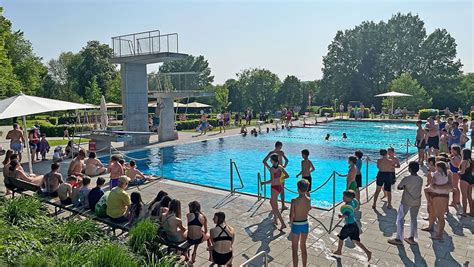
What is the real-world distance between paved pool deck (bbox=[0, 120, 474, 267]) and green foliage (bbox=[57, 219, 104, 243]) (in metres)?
1.92

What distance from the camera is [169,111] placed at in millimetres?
22859

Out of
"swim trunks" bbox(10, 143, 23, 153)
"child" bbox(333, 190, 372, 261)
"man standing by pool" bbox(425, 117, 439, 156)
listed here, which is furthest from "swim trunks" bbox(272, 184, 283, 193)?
"swim trunks" bbox(10, 143, 23, 153)

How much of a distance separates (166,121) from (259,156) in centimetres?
703

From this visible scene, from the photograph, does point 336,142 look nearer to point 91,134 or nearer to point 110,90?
point 91,134

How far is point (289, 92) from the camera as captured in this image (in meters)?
51.7

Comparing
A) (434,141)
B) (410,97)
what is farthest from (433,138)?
(410,97)

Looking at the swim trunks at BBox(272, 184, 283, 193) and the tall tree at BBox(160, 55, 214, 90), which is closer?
the swim trunks at BBox(272, 184, 283, 193)

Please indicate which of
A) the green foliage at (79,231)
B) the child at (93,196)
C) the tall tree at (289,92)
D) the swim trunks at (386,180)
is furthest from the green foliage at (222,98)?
the green foliage at (79,231)

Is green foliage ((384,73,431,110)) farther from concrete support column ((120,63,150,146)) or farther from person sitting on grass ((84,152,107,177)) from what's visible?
person sitting on grass ((84,152,107,177))

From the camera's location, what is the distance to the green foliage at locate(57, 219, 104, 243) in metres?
6.07

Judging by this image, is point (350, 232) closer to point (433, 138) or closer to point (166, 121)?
point (433, 138)

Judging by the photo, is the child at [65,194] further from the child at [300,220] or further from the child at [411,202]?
the child at [411,202]

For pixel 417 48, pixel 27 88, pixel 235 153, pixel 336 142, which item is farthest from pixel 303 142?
pixel 417 48

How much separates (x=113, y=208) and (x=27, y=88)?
39638 millimetres
